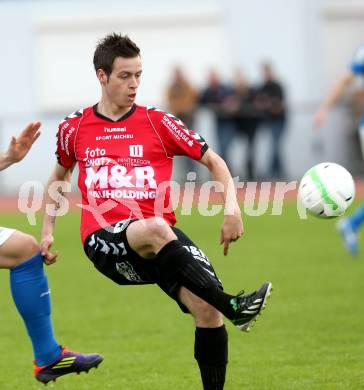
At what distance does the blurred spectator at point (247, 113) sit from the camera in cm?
2112

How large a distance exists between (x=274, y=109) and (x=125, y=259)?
1586 cm

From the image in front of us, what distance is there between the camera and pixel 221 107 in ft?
69.8

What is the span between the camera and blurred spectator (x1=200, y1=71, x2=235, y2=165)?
2122cm

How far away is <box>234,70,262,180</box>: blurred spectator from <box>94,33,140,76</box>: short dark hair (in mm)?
15012

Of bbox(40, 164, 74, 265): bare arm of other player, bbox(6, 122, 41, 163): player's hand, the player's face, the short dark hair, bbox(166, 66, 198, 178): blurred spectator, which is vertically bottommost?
bbox(166, 66, 198, 178): blurred spectator

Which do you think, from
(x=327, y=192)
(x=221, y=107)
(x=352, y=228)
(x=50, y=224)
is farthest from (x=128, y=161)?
(x=221, y=107)

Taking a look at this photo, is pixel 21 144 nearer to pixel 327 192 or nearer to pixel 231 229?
pixel 231 229

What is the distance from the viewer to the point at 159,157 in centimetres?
612

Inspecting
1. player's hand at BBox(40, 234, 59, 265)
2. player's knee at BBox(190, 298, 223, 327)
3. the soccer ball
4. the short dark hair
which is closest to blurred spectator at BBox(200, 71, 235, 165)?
the soccer ball

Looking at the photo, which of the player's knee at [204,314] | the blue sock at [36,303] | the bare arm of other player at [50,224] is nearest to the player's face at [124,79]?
the bare arm of other player at [50,224]

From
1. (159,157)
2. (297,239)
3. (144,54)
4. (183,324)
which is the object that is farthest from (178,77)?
(159,157)

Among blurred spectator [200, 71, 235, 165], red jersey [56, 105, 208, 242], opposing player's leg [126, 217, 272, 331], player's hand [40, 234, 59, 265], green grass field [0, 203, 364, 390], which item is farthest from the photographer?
blurred spectator [200, 71, 235, 165]

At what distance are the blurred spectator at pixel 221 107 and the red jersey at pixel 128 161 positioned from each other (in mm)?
15065

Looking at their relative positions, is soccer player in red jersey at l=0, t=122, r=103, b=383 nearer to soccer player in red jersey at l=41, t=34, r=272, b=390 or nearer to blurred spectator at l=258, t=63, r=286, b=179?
soccer player in red jersey at l=41, t=34, r=272, b=390
